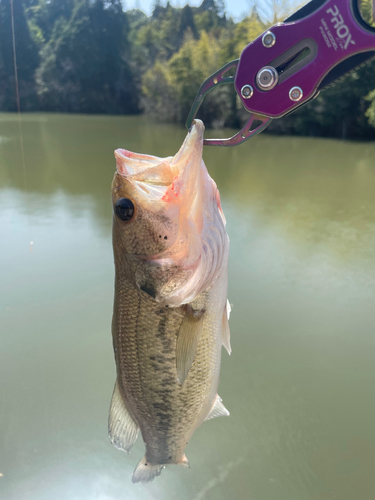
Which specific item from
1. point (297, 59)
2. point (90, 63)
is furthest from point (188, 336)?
point (90, 63)

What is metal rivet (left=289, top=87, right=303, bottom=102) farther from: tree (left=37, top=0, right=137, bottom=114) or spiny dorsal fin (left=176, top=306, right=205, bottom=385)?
tree (left=37, top=0, right=137, bottom=114)

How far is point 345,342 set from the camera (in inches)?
120

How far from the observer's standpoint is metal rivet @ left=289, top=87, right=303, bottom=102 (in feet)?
3.45

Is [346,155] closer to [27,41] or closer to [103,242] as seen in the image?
[103,242]

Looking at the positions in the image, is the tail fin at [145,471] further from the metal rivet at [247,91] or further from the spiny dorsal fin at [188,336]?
the metal rivet at [247,91]

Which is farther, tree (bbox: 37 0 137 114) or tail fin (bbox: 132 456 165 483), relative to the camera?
tree (bbox: 37 0 137 114)

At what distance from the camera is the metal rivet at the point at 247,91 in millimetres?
1074

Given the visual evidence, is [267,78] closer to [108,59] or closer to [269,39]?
[269,39]

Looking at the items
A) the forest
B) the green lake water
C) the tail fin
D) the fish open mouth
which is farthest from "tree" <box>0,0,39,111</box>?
the tail fin

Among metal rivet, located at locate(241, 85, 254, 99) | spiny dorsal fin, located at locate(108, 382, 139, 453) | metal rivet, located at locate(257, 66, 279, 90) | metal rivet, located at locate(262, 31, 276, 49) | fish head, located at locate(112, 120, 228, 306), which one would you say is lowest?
spiny dorsal fin, located at locate(108, 382, 139, 453)

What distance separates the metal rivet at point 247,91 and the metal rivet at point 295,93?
0.35ft

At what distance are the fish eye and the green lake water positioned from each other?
5.69 ft

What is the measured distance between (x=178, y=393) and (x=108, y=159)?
9038 millimetres

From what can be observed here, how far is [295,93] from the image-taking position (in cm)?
106
